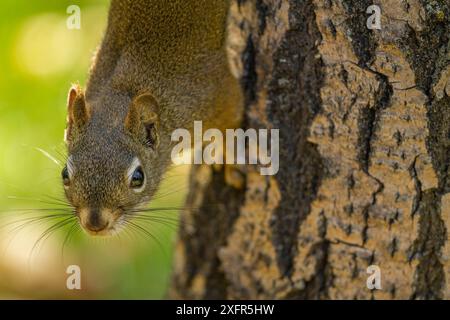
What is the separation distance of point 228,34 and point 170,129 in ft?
1.23

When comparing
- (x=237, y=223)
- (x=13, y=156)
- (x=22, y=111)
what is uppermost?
(x=22, y=111)

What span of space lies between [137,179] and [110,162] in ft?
0.38

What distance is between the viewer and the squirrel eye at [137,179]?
7.08 ft

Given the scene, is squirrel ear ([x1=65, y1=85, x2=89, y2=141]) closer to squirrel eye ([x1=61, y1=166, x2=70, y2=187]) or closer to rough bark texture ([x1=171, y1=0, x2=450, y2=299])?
squirrel eye ([x1=61, y1=166, x2=70, y2=187])

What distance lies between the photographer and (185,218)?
9.08 ft

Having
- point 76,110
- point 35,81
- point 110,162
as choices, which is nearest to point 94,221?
point 110,162

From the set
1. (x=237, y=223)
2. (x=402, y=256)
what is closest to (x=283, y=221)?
(x=237, y=223)

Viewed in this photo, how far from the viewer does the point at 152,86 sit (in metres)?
2.42

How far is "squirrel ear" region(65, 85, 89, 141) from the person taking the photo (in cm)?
221

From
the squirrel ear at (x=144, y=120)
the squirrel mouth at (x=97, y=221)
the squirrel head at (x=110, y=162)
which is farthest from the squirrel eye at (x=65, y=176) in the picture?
the squirrel ear at (x=144, y=120)

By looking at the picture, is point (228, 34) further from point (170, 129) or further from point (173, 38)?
point (170, 129)
